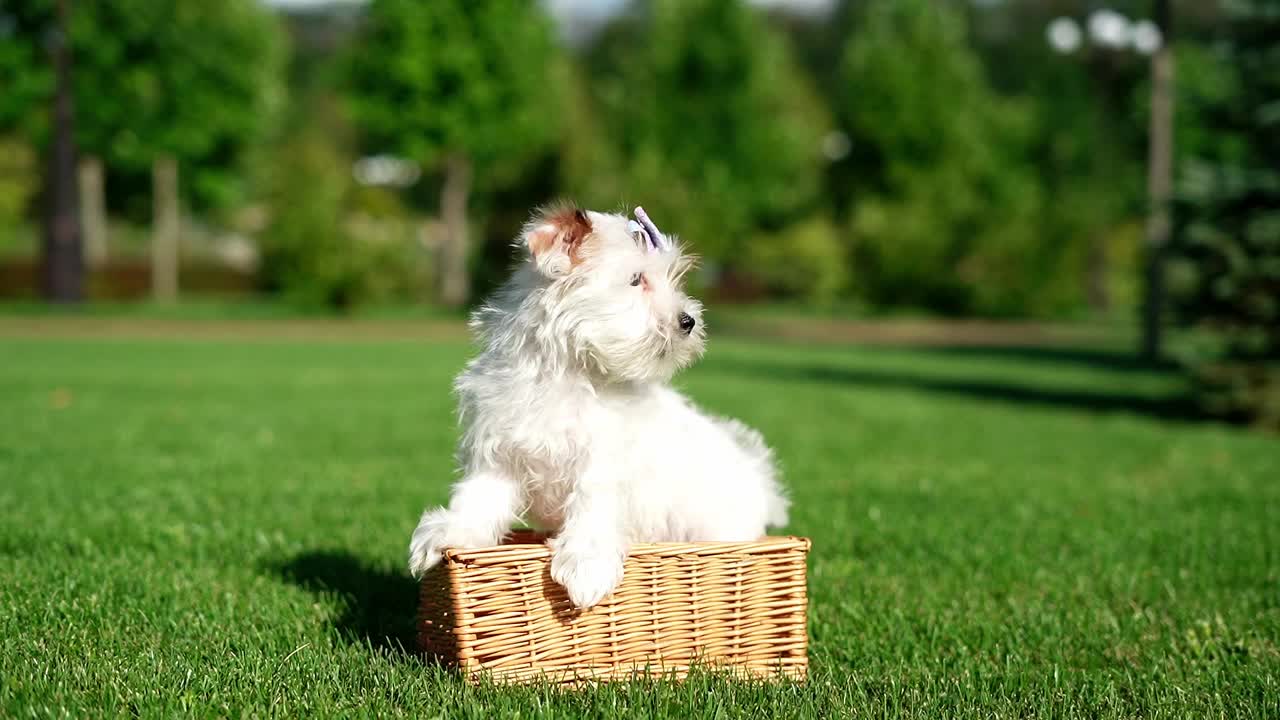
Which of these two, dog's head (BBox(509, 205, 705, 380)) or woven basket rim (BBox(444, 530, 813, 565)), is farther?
dog's head (BBox(509, 205, 705, 380))

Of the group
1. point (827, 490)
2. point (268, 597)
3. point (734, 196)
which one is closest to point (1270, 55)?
point (827, 490)

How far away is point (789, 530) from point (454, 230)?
36627 millimetres

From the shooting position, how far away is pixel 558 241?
3924mm

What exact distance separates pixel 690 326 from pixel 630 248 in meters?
0.32

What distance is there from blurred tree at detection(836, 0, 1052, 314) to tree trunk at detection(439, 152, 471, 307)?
44.6 feet

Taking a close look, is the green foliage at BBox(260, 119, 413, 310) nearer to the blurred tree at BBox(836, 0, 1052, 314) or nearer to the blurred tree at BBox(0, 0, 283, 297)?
the blurred tree at BBox(0, 0, 283, 297)

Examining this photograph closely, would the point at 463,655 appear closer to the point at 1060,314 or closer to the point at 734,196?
the point at 1060,314

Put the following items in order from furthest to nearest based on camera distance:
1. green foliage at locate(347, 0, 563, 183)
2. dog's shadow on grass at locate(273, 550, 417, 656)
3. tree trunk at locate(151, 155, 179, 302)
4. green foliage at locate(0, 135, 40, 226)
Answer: green foliage at locate(0, 135, 40, 226), green foliage at locate(347, 0, 563, 183), tree trunk at locate(151, 155, 179, 302), dog's shadow on grass at locate(273, 550, 417, 656)

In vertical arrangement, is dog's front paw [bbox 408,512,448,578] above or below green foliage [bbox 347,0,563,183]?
below

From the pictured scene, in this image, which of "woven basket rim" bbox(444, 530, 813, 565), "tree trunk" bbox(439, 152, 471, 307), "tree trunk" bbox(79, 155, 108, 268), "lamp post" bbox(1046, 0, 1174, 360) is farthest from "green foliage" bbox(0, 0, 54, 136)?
"woven basket rim" bbox(444, 530, 813, 565)

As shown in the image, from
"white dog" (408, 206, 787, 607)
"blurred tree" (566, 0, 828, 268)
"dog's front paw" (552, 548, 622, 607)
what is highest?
"blurred tree" (566, 0, 828, 268)

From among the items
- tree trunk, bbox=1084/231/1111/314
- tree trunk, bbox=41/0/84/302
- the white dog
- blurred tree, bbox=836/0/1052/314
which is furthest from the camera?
tree trunk, bbox=1084/231/1111/314

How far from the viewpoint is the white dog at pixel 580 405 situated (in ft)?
12.6

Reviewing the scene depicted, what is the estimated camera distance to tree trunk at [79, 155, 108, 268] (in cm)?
3966
